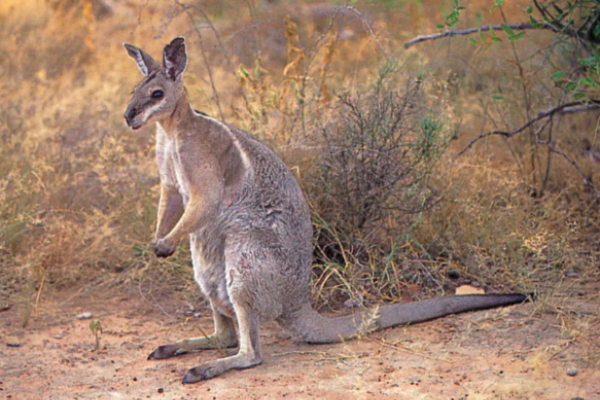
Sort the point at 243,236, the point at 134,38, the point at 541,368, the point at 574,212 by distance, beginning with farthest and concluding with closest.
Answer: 1. the point at 134,38
2. the point at 574,212
3. the point at 243,236
4. the point at 541,368

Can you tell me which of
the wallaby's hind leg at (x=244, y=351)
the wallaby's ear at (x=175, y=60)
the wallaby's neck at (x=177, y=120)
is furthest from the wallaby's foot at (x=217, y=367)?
the wallaby's ear at (x=175, y=60)

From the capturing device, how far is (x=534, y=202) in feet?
22.0

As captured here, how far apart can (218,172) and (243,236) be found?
0.45 meters

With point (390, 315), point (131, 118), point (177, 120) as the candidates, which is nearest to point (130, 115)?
point (131, 118)

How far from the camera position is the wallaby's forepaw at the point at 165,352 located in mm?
4773

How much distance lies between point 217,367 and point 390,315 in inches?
45.9

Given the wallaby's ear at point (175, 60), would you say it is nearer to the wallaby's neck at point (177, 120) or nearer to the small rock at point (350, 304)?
the wallaby's neck at point (177, 120)

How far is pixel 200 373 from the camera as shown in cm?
432

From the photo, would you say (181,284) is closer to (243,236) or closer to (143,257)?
(143,257)

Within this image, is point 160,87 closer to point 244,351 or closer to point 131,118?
point 131,118

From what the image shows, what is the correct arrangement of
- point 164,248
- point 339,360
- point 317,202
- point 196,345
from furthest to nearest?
point 317,202 → point 196,345 → point 164,248 → point 339,360

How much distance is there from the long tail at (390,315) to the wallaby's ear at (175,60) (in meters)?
1.67

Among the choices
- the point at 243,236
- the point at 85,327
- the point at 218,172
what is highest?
the point at 218,172

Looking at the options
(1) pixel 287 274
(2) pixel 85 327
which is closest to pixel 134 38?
(2) pixel 85 327
